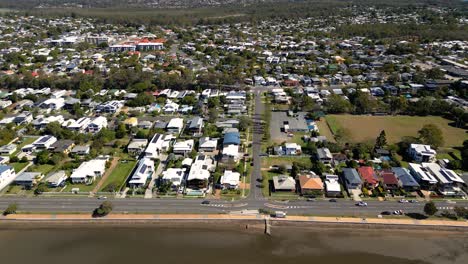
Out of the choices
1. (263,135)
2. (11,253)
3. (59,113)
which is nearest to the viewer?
(11,253)

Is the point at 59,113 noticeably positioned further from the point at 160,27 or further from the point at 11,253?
the point at 160,27

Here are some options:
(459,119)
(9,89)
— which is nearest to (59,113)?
(9,89)

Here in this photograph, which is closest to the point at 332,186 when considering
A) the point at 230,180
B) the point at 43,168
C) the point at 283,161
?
the point at 283,161

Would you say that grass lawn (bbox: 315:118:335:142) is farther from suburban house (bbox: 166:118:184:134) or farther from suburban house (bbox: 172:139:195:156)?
suburban house (bbox: 166:118:184:134)

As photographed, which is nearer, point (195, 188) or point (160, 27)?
point (195, 188)

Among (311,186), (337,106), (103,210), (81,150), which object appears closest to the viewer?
(103,210)

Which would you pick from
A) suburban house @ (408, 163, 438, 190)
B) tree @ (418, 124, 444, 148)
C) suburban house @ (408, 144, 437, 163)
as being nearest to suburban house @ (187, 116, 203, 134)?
suburban house @ (408, 163, 438, 190)

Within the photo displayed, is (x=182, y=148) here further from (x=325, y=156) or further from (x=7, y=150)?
(x=7, y=150)

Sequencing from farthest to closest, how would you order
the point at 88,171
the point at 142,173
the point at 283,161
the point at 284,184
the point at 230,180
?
the point at 283,161 < the point at 88,171 < the point at 142,173 < the point at 230,180 < the point at 284,184
